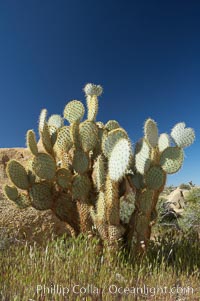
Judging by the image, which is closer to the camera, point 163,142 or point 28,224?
point 163,142

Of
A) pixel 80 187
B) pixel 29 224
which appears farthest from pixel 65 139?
pixel 29 224

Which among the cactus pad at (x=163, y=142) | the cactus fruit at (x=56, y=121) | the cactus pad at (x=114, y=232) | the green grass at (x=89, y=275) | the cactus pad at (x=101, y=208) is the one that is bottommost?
the green grass at (x=89, y=275)

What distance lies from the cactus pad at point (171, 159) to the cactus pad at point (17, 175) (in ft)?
7.24

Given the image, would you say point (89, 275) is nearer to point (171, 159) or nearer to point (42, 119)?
point (171, 159)

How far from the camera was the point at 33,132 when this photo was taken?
6047 millimetres

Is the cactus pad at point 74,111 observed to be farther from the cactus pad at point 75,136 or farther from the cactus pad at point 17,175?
the cactus pad at point 17,175

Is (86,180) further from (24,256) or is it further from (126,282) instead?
(126,282)

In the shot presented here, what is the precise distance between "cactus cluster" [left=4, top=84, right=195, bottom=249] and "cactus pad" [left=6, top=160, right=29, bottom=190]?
0.05 ft

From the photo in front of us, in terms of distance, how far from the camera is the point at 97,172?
17.5 feet

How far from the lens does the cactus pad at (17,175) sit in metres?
5.86

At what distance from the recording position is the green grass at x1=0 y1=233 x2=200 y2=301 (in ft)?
12.4

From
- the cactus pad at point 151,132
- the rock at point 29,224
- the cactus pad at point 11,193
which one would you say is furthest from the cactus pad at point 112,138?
the rock at point 29,224

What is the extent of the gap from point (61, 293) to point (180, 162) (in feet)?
8.32

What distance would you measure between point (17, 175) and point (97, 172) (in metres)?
1.38
